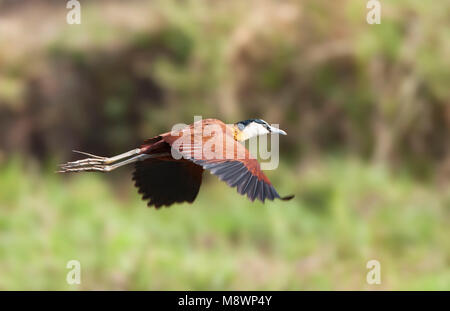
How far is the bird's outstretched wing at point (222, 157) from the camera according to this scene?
190 inches

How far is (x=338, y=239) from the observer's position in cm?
1140

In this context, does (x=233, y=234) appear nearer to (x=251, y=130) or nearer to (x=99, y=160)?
(x=99, y=160)

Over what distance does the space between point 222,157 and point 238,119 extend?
6309 mm

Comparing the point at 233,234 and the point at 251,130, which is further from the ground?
the point at 233,234

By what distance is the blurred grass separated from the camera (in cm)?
1083

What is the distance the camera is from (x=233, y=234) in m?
11.7

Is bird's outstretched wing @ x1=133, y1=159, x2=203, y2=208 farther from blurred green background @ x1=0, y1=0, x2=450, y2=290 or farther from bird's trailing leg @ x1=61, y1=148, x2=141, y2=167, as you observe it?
blurred green background @ x1=0, y1=0, x2=450, y2=290

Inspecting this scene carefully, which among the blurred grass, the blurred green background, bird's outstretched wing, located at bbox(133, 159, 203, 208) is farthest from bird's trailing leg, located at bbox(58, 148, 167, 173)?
the blurred green background

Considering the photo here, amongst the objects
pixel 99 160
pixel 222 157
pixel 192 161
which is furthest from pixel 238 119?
pixel 222 157

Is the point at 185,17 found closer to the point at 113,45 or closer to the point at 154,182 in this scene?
the point at 113,45

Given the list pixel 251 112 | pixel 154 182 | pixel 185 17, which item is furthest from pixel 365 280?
pixel 154 182

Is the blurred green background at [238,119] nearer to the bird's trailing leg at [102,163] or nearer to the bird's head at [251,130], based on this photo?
the bird's trailing leg at [102,163]

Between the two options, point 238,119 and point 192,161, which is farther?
point 238,119

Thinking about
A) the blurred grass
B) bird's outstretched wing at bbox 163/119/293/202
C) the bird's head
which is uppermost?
the blurred grass
